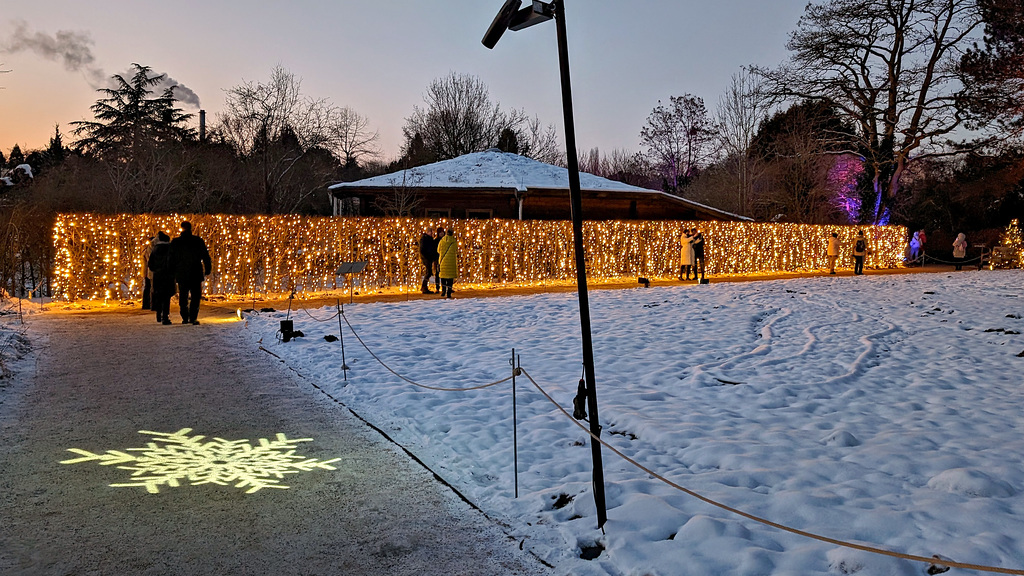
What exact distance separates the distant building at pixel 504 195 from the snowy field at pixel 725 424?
14.3m

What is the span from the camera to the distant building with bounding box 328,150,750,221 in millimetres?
28109

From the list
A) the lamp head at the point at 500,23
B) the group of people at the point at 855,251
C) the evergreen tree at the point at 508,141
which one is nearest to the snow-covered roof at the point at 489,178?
the group of people at the point at 855,251

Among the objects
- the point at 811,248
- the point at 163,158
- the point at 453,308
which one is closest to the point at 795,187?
the point at 811,248

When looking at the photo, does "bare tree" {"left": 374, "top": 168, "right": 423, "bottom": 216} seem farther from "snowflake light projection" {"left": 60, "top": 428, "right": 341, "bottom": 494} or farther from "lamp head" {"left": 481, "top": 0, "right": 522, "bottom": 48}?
"lamp head" {"left": 481, "top": 0, "right": 522, "bottom": 48}

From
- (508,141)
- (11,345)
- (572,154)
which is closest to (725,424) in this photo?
(572,154)

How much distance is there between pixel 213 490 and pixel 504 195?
986 inches

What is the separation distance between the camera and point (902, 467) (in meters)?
5.40

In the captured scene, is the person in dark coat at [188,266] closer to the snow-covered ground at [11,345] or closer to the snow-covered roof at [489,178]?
the snow-covered ground at [11,345]

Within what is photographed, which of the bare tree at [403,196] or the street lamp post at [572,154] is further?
the bare tree at [403,196]

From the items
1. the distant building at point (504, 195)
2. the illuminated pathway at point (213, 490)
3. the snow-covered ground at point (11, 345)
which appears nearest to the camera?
the illuminated pathway at point (213, 490)

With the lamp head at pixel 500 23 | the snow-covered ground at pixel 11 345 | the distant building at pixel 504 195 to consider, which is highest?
the distant building at pixel 504 195

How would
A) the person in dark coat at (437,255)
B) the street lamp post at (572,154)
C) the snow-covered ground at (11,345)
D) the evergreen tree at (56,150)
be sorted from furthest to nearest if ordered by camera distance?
the evergreen tree at (56,150)
the person in dark coat at (437,255)
the snow-covered ground at (11,345)
the street lamp post at (572,154)

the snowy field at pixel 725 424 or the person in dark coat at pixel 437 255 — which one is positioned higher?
the person in dark coat at pixel 437 255

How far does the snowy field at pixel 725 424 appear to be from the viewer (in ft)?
13.5
